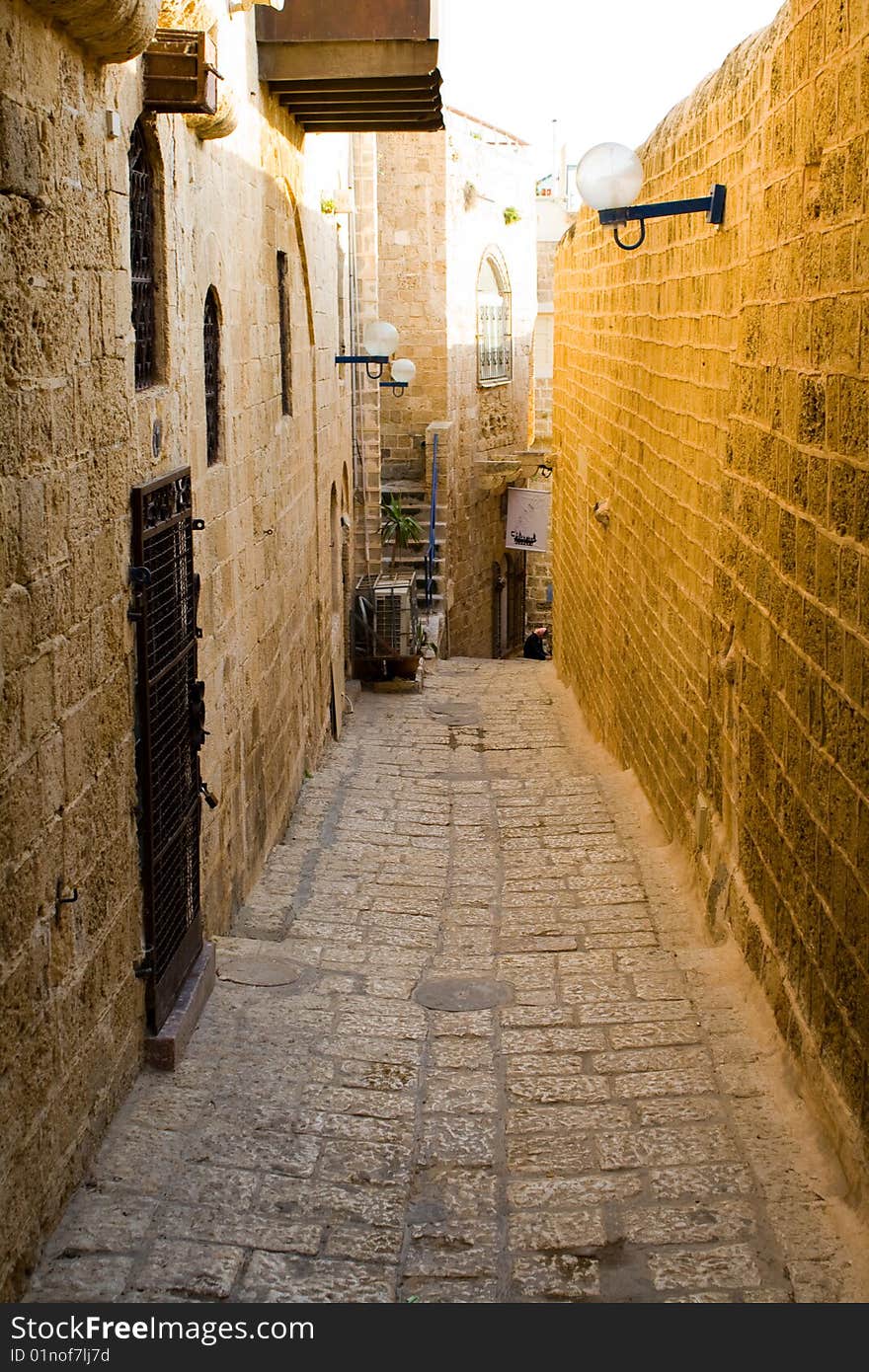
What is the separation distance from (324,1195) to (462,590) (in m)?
19.7

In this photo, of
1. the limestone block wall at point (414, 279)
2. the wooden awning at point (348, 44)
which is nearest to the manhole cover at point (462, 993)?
the wooden awning at point (348, 44)

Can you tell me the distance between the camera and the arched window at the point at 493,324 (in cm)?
2453

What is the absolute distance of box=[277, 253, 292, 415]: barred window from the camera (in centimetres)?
978

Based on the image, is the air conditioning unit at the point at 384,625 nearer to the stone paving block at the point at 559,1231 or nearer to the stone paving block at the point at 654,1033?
the stone paving block at the point at 654,1033

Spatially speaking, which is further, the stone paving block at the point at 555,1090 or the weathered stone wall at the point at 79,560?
the stone paving block at the point at 555,1090

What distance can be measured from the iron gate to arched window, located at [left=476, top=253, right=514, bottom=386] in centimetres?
1950

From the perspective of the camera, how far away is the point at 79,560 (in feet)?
13.5

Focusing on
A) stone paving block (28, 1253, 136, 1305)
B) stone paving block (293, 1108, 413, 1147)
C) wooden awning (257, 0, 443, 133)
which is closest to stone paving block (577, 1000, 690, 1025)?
stone paving block (293, 1108, 413, 1147)

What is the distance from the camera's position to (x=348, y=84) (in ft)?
28.5

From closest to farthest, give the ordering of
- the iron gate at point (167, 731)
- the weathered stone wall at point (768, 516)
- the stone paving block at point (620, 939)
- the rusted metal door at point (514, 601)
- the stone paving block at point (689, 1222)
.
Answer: the stone paving block at point (689, 1222) → the weathered stone wall at point (768, 516) → the iron gate at point (167, 731) → the stone paving block at point (620, 939) → the rusted metal door at point (514, 601)

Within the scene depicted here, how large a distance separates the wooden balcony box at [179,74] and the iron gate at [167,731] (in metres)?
1.28

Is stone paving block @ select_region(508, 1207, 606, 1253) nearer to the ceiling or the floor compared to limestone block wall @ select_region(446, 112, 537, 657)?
nearer to the floor

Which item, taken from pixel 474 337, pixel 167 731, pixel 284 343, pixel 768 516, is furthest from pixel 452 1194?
pixel 474 337

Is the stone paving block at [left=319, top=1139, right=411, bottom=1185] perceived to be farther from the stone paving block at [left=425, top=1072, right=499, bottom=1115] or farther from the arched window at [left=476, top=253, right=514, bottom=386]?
the arched window at [left=476, top=253, right=514, bottom=386]
